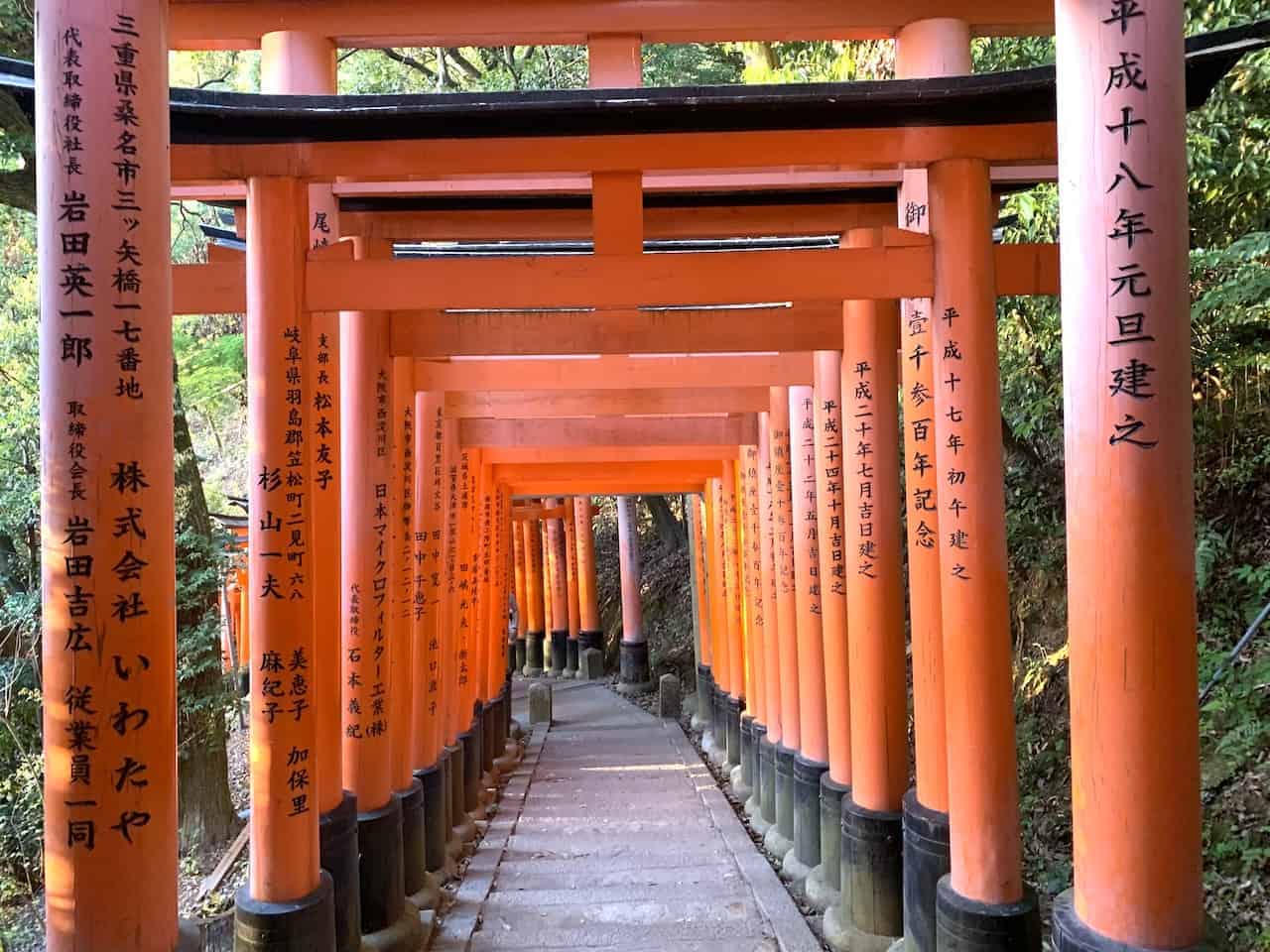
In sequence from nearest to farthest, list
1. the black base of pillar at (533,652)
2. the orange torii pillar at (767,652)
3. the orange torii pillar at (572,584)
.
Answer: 1. the orange torii pillar at (767,652)
2. the orange torii pillar at (572,584)
3. the black base of pillar at (533,652)

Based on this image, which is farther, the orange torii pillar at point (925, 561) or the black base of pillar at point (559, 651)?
the black base of pillar at point (559, 651)

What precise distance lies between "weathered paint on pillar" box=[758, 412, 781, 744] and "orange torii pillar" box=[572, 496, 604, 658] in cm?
1225

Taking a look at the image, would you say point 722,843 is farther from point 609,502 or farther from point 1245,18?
point 609,502

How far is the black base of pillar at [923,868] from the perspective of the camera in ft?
16.1

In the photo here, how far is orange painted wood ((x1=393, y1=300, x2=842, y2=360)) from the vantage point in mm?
5590

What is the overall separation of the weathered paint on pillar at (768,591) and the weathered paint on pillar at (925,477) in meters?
4.33

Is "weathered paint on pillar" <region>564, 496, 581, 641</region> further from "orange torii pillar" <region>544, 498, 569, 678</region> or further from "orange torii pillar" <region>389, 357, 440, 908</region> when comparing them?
"orange torii pillar" <region>389, 357, 440, 908</region>

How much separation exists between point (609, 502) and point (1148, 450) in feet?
85.2

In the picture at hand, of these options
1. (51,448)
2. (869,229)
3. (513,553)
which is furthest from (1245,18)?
(513,553)

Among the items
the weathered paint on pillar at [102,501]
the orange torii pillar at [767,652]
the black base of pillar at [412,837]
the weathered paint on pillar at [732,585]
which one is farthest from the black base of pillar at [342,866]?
the weathered paint on pillar at [732,585]

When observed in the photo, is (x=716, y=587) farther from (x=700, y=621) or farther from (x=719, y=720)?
(x=700, y=621)

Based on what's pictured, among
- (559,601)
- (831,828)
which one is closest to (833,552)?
(831,828)

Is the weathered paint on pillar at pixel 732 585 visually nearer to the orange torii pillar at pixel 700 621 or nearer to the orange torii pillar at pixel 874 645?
the orange torii pillar at pixel 700 621

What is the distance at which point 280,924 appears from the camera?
14.2 feet
